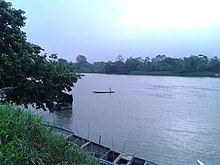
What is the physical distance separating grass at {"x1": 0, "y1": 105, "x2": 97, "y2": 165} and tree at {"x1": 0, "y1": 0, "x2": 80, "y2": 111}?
14.0 feet

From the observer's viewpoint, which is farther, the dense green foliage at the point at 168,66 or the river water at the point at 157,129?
the dense green foliage at the point at 168,66

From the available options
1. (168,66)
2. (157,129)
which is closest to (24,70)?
(157,129)

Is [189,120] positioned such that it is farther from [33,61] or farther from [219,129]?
[33,61]

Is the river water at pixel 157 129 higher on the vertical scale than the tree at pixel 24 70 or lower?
lower

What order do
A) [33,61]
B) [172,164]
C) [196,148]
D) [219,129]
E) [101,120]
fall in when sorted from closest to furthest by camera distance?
[33,61]
[172,164]
[196,148]
[219,129]
[101,120]

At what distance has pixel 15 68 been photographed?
7.62 metres

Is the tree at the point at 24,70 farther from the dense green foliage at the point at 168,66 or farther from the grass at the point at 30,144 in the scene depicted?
the dense green foliage at the point at 168,66

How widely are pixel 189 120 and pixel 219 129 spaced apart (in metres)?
3.01

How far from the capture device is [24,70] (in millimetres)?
8086

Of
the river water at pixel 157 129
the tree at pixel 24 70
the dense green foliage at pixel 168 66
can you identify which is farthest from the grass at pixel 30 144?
the dense green foliage at pixel 168 66

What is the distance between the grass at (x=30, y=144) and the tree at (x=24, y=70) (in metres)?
4.26

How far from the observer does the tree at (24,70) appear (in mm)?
7762

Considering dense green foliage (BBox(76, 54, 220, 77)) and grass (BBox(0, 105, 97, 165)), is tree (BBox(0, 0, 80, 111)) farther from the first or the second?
dense green foliage (BBox(76, 54, 220, 77))

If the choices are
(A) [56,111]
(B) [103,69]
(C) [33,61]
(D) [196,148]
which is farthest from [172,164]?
(B) [103,69]
